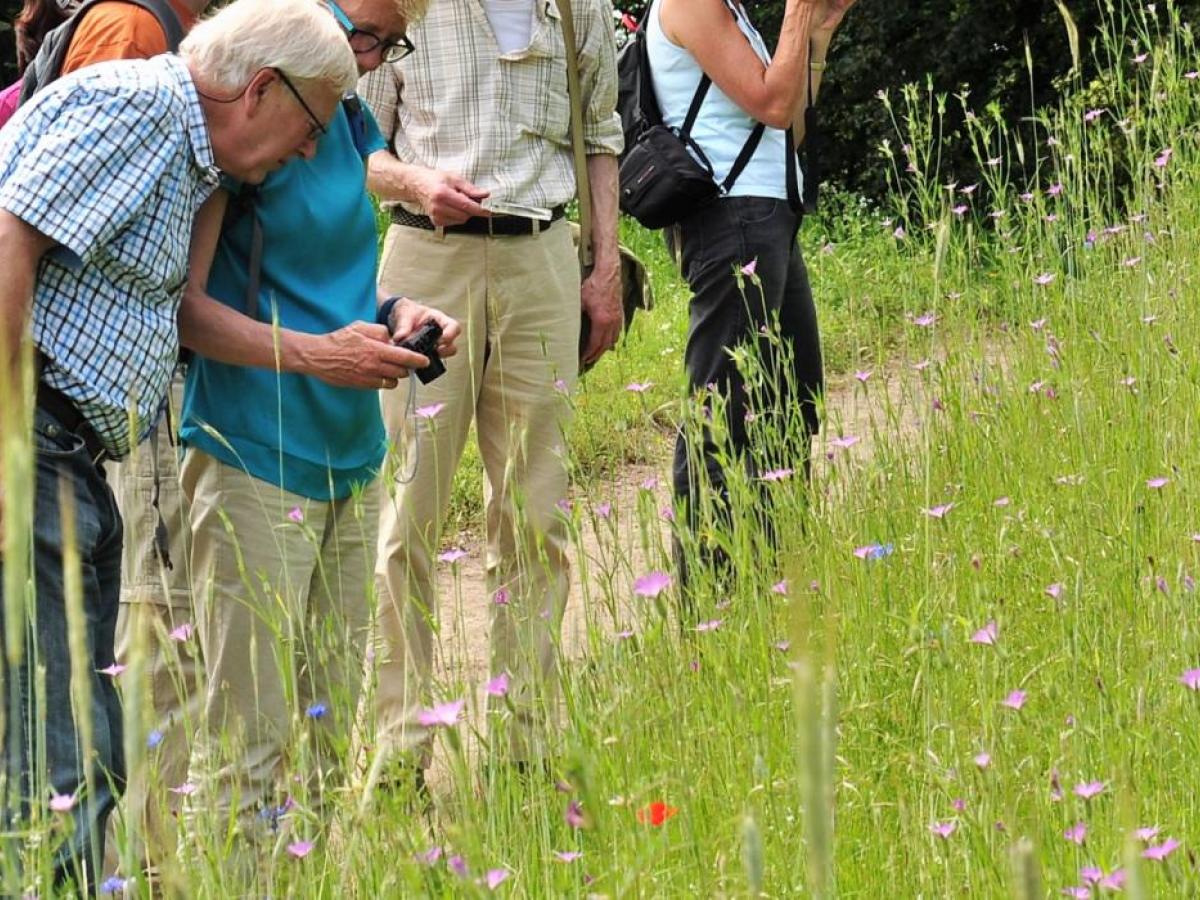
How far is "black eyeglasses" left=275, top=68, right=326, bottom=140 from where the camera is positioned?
253cm

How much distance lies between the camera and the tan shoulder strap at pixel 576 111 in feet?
12.3

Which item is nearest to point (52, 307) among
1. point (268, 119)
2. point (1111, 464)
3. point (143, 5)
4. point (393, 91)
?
point (268, 119)

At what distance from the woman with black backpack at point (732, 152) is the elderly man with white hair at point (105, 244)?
1442mm

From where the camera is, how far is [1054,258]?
496 cm

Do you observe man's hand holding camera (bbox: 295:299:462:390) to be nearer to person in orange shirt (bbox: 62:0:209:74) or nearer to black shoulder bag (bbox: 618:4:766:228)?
person in orange shirt (bbox: 62:0:209:74)

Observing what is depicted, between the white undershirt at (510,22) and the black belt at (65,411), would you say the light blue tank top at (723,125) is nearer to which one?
the white undershirt at (510,22)

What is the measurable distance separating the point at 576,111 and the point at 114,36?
1338 mm

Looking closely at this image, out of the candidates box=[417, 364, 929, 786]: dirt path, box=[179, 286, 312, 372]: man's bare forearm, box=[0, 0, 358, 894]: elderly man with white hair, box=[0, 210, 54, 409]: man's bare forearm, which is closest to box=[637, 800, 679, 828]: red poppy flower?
box=[417, 364, 929, 786]: dirt path

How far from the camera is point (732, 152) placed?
3.97 m

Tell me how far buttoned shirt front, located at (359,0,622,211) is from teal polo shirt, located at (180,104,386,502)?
0.73 meters

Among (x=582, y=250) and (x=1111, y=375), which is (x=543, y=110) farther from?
(x=1111, y=375)

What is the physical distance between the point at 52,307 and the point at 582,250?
6.14 ft

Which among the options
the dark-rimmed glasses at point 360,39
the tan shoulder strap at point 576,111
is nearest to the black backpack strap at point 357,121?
the dark-rimmed glasses at point 360,39

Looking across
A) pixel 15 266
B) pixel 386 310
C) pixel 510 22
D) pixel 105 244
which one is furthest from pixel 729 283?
pixel 15 266
